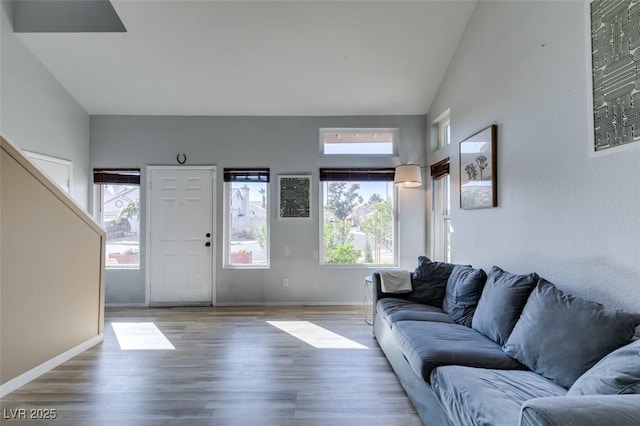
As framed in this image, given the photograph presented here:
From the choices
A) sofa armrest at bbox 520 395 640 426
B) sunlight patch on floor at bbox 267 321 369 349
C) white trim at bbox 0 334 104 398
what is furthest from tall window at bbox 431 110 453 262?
white trim at bbox 0 334 104 398

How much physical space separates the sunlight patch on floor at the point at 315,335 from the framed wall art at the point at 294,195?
1.53m

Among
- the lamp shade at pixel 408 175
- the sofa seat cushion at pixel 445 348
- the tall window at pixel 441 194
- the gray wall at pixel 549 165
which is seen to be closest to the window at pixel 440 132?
the tall window at pixel 441 194

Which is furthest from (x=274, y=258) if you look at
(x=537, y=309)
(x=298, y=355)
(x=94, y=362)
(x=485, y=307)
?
(x=537, y=309)

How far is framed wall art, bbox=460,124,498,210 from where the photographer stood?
110 inches

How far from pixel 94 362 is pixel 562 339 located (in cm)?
345

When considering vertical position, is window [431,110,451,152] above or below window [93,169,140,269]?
above

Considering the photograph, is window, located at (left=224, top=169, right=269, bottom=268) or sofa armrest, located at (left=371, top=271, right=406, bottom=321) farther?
window, located at (left=224, top=169, right=269, bottom=268)

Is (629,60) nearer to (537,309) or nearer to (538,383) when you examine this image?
(537,309)

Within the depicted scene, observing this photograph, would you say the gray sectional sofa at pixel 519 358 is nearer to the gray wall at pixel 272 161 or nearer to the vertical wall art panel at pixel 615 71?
the vertical wall art panel at pixel 615 71

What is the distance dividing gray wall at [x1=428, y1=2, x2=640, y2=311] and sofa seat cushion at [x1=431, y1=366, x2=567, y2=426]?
0.64 m

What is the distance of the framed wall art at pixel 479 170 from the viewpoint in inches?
110

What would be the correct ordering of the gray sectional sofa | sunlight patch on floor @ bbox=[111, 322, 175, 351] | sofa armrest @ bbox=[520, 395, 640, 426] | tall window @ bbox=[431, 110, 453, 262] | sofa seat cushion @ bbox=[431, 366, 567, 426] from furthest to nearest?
tall window @ bbox=[431, 110, 453, 262]
sunlight patch on floor @ bbox=[111, 322, 175, 351]
sofa seat cushion @ bbox=[431, 366, 567, 426]
the gray sectional sofa
sofa armrest @ bbox=[520, 395, 640, 426]

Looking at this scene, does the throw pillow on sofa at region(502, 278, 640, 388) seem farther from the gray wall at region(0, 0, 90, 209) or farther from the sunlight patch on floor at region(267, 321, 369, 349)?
the gray wall at region(0, 0, 90, 209)

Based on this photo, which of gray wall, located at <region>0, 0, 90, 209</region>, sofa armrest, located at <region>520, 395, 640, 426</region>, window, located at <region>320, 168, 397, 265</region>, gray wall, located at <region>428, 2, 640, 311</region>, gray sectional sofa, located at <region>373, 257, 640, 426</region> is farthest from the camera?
window, located at <region>320, 168, 397, 265</region>
